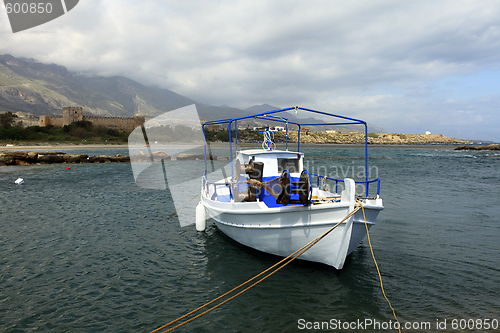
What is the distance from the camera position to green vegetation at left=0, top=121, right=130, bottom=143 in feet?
241

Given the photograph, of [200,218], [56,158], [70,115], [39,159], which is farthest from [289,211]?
[70,115]

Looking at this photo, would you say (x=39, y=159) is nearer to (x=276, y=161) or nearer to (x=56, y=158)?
(x=56, y=158)

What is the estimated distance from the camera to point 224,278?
27.5ft

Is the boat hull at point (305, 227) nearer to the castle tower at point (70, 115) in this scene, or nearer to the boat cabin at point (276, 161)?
the boat cabin at point (276, 161)

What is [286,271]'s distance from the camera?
28.0 feet

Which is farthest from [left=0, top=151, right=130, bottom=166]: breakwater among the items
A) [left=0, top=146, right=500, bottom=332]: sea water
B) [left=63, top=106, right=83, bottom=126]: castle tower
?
[left=63, top=106, right=83, bottom=126]: castle tower

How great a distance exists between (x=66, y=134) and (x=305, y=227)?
10388 cm

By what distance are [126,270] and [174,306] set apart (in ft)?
9.46

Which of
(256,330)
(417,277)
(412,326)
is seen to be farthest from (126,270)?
(417,277)

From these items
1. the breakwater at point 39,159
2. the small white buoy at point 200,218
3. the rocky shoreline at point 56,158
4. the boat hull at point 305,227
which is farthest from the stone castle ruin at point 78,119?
the boat hull at point 305,227

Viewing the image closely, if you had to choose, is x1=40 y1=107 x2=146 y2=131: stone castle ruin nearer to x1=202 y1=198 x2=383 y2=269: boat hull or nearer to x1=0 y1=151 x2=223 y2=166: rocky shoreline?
x1=0 y1=151 x2=223 y2=166: rocky shoreline

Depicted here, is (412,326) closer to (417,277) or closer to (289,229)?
(417,277)

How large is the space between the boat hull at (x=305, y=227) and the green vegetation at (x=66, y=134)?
287 ft

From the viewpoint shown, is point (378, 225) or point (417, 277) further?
point (378, 225)
